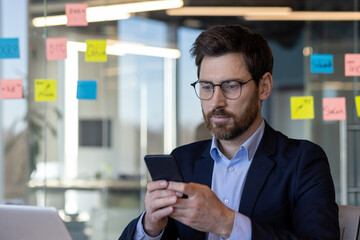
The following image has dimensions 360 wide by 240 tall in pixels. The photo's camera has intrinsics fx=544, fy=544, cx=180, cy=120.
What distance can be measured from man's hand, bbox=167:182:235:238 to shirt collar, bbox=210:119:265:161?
351 millimetres

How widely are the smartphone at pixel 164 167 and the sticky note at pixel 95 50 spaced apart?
217 centimetres

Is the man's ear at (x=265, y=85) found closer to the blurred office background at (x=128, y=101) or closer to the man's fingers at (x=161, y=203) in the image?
the man's fingers at (x=161, y=203)

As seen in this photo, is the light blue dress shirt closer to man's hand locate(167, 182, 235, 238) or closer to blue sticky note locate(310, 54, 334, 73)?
man's hand locate(167, 182, 235, 238)

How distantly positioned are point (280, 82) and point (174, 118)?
3.78 ft

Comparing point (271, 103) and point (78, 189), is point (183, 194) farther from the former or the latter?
point (271, 103)

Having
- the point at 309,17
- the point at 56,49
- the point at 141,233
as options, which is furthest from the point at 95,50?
the point at 309,17

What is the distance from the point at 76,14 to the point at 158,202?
2496mm

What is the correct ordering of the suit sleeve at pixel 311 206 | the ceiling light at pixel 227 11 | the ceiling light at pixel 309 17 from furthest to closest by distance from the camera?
the ceiling light at pixel 227 11, the ceiling light at pixel 309 17, the suit sleeve at pixel 311 206

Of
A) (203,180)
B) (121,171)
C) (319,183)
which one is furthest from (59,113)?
(319,183)

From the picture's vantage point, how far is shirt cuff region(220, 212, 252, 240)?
54.0 inches

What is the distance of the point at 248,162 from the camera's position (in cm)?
170

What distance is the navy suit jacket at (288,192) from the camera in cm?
148

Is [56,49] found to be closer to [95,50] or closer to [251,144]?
[95,50]

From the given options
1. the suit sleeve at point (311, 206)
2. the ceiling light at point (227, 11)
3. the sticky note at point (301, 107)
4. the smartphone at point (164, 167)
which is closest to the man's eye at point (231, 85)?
the suit sleeve at point (311, 206)
